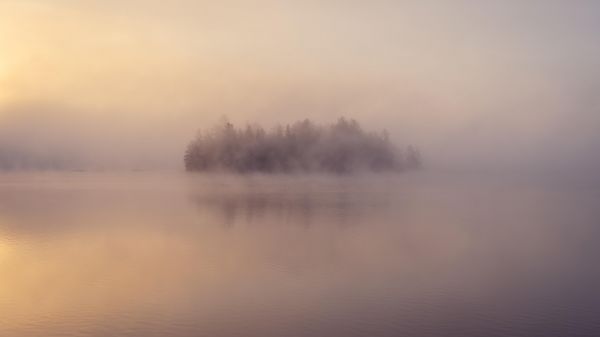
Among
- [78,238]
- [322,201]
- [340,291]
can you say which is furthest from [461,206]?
[340,291]

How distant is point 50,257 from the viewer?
1273cm

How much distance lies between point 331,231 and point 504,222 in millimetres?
6361

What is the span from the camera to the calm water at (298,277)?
7.85 metres

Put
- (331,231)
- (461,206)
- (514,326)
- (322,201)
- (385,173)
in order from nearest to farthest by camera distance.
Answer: (514,326), (331,231), (461,206), (322,201), (385,173)

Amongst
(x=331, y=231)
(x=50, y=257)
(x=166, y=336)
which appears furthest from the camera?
(x=331, y=231)

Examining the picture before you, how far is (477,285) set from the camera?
10164 millimetres

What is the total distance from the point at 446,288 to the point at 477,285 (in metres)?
0.68

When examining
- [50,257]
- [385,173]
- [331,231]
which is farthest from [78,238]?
[385,173]

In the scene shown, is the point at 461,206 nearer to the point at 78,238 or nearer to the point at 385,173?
the point at 78,238

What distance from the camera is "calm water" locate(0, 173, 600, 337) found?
7852 millimetres

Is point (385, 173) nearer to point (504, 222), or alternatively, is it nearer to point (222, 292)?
point (504, 222)

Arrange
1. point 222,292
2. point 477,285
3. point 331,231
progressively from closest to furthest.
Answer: point 222,292 < point 477,285 < point 331,231

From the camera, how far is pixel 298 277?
10.5 m

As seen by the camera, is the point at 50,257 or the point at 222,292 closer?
the point at 222,292
